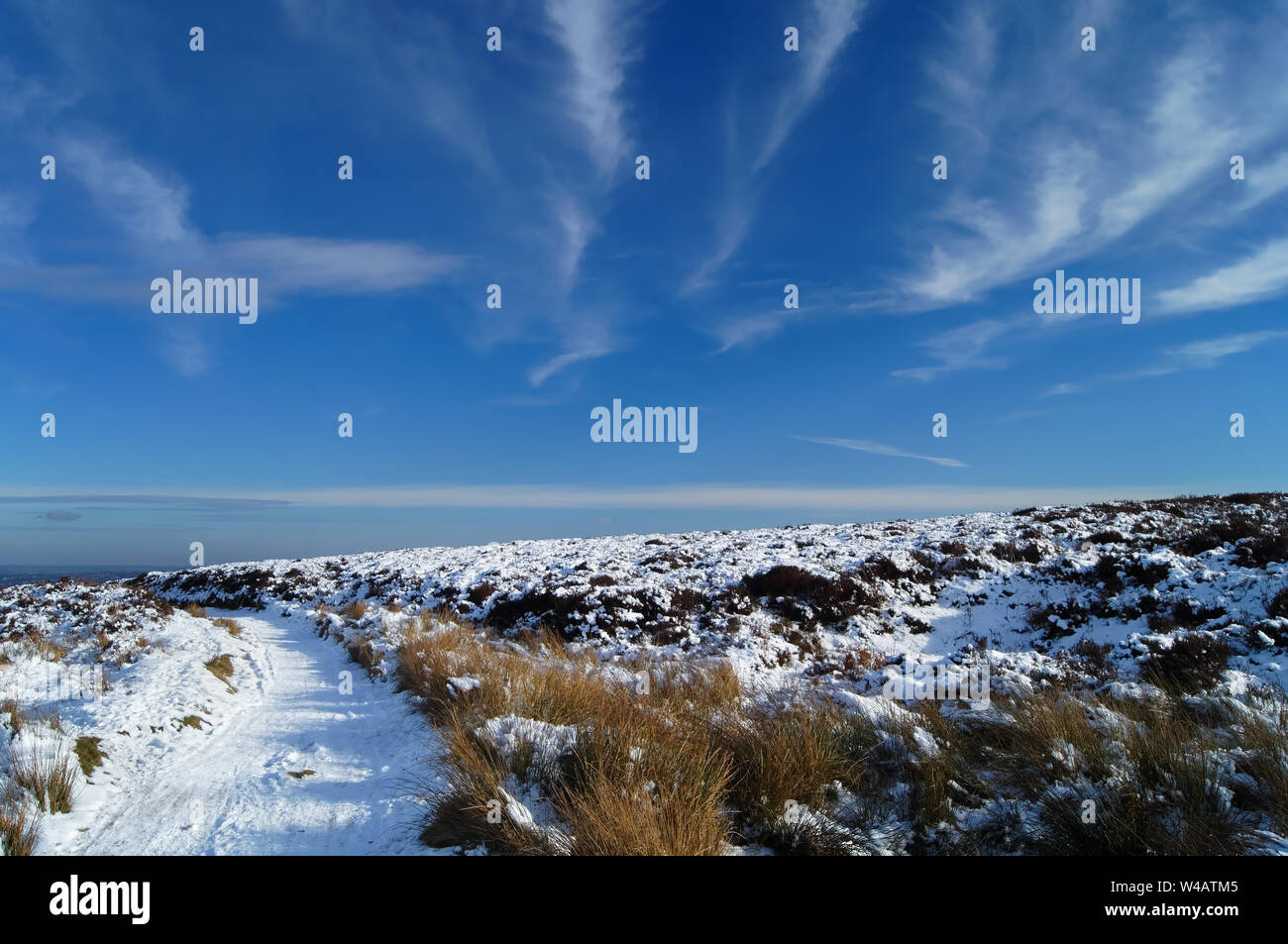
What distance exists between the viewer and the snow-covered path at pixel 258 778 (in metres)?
4.87

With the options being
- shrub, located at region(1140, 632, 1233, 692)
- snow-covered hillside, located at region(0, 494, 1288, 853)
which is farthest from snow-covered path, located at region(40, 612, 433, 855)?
shrub, located at region(1140, 632, 1233, 692)

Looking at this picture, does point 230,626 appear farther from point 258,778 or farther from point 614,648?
point 258,778

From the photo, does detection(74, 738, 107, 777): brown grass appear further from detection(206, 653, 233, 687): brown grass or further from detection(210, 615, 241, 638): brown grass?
detection(210, 615, 241, 638): brown grass

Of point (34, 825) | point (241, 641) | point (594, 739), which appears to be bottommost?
point (241, 641)

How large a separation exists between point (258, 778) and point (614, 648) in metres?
8.93

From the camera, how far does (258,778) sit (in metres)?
6.23

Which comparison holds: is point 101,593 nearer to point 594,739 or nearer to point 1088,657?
point 594,739

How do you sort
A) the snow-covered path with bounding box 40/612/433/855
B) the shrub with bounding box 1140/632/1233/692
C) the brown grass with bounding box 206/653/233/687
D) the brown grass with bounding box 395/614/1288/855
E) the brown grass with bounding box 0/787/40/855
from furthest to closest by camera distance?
the brown grass with bounding box 206/653/233/687 → the shrub with bounding box 1140/632/1233/692 → the snow-covered path with bounding box 40/612/433/855 → the brown grass with bounding box 0/787/40/855 → the brown grass with bounding box 395/614/1288/855

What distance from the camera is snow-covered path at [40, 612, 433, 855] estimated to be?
4.87 m

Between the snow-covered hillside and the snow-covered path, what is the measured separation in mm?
36

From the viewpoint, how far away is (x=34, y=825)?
4.79 meters

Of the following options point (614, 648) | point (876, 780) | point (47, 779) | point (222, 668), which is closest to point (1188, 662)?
point (876, 780)
